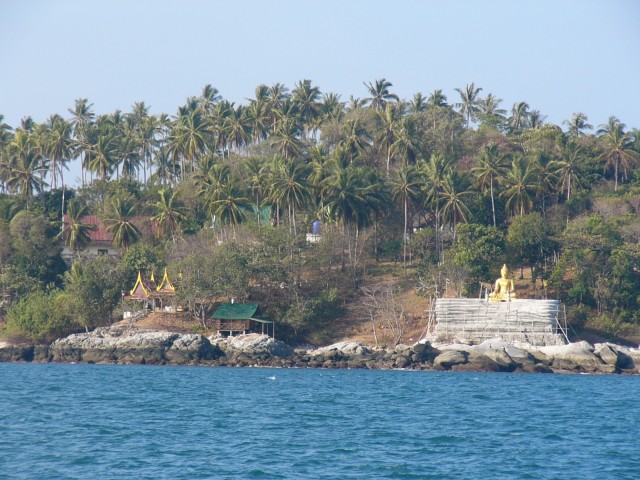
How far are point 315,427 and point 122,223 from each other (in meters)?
47.9

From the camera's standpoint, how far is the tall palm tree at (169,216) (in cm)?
8012

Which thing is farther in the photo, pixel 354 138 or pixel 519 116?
pixel 519 116

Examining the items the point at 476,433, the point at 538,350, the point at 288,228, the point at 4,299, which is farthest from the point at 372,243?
the point at 476,433

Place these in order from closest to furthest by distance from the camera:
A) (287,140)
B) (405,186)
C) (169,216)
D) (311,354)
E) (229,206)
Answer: (311,354)
(229,206)
(405,186)
(169,216)
(287,140)

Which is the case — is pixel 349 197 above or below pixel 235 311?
above

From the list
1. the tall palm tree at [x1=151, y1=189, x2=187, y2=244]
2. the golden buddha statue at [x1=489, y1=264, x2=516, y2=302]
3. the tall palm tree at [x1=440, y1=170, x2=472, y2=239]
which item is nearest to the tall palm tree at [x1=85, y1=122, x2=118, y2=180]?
the tall palm tree at [x1=151, y1=189, x2=187, y2=244]

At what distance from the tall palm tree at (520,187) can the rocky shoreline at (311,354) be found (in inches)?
687

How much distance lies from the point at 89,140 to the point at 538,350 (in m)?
48.9

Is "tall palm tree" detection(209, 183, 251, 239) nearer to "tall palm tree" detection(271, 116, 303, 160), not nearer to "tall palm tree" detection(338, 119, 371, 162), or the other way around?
"tall palm tree" detection(271, 116, 303, 160)

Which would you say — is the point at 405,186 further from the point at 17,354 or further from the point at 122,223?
the point at 17,354

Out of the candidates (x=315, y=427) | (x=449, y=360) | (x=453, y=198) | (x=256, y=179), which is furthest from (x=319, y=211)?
(x=315, y=427)

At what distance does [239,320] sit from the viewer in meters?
70.8

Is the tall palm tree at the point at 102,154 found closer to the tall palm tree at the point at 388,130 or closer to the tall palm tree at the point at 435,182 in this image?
the tall palm tree at the point at 388,130

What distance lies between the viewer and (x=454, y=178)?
78312 mm
